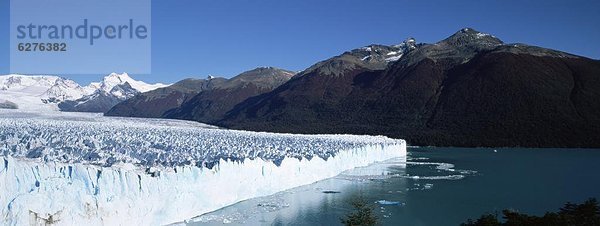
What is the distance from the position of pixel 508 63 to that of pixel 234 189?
71.1 meters

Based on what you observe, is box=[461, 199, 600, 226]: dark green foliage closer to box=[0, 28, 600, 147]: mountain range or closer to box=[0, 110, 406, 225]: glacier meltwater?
box=[0, 110, 406, 225]: glacier meltwater

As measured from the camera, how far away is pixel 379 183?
21.9 metres

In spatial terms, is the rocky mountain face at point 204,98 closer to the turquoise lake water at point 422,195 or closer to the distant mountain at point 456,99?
the distant mountain at point 456,99

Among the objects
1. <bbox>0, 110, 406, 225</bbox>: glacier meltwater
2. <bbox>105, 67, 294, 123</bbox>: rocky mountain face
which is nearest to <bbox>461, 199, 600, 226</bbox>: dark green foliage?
<bbox>0, 110, 406, 225</bbox>: glacier meltwater

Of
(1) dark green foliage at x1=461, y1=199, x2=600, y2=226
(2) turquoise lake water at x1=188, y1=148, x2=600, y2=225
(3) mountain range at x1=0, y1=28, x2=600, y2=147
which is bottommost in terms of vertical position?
(2) turquoise lake water at x1=188, y1=148, x2=600, y2=225

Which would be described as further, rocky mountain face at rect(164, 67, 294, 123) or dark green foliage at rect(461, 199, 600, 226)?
rocky mountain face at rect(164, 67, 294, 123)

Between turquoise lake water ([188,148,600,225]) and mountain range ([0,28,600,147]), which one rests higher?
mountain range ([0,28,600,147])

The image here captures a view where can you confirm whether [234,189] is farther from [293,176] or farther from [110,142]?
[110,142]

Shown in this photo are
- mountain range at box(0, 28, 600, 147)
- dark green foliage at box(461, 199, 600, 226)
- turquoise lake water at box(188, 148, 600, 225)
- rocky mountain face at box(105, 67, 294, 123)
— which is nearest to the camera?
dark green foliage at box(461, 199, 600, 226)

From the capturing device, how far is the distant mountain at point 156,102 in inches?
5541

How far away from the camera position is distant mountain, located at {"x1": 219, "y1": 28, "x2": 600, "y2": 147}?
2383 inches

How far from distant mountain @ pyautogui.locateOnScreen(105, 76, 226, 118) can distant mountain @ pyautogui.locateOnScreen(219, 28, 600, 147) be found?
1694 inches

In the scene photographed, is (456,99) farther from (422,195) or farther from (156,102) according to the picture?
(156,102)

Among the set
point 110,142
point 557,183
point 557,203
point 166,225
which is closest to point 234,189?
point 166,225
